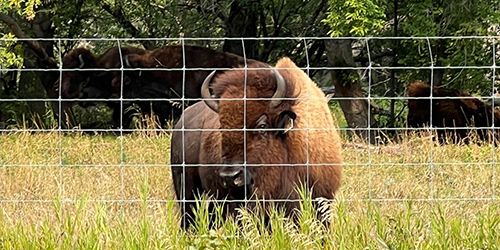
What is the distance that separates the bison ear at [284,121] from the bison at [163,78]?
38.1 feet

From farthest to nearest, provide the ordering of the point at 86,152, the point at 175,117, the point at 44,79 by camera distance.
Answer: the point at 44,79 → the point at 175,117 → the point at 86,152

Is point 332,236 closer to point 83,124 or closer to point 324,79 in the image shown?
point 83,124

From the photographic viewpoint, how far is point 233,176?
592 centimetres

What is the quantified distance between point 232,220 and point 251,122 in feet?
3.64

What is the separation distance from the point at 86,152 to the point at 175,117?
7339 millimetres

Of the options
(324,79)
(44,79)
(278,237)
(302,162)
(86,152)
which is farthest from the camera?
(324,79)

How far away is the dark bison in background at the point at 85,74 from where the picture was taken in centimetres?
1881

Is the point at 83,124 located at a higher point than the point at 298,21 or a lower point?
lower

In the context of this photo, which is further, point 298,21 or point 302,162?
point 298,21

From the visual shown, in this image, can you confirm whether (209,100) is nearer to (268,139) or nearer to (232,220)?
(268,139)

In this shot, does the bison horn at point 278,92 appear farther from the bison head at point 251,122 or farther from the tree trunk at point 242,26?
the tree trunk at point 242,26

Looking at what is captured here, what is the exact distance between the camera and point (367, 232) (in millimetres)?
Result: 4953

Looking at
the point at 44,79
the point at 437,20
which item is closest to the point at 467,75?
the point at 437,20

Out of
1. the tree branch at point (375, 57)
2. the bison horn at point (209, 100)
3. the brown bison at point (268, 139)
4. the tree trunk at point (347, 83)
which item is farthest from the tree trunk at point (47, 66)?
the brown bison at point (268, 139)
